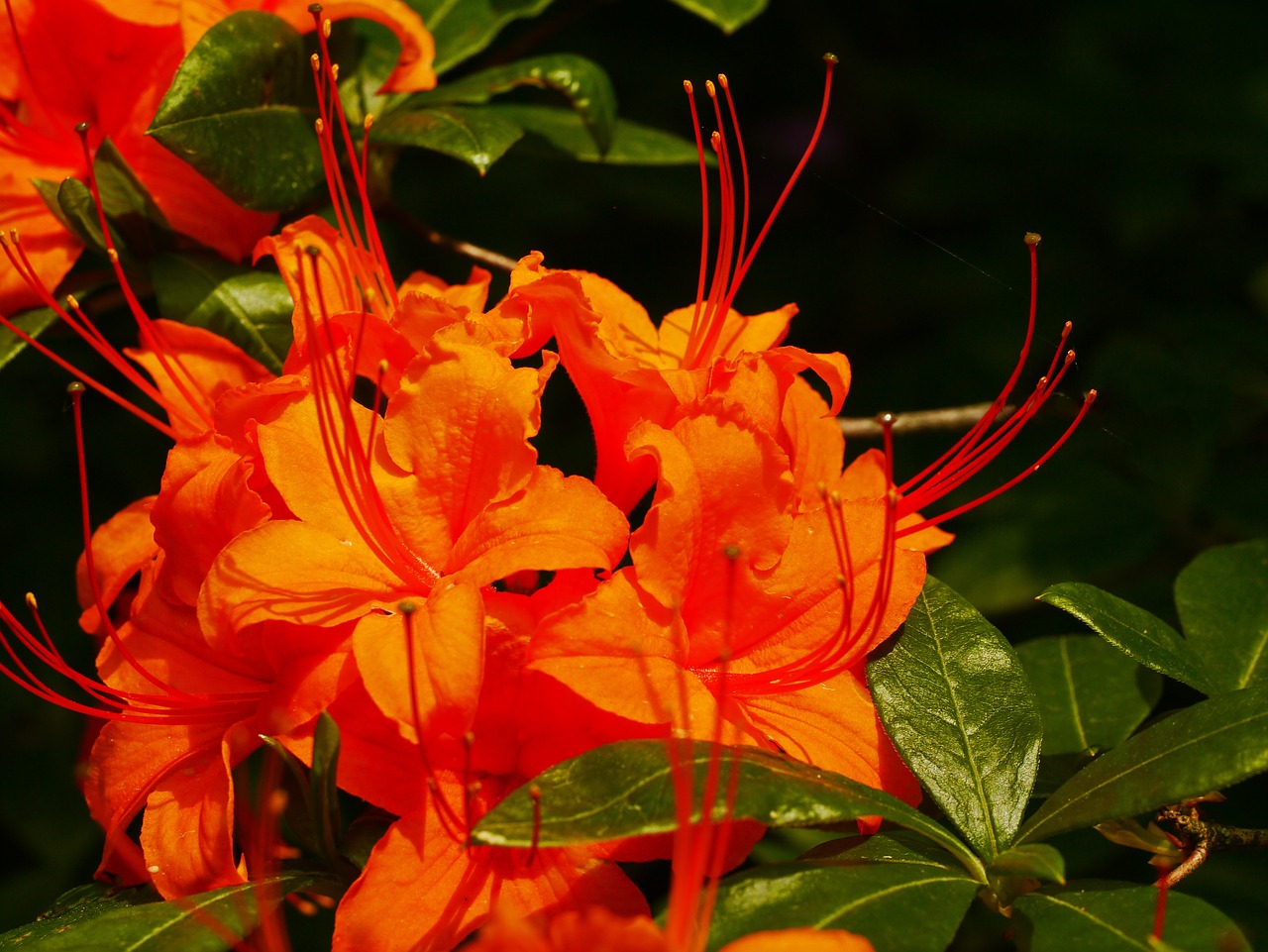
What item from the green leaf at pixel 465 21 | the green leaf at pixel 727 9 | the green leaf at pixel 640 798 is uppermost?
the green leaf at pixel 727 9

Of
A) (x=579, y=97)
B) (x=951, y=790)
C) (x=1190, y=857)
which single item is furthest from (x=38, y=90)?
(x=1190, y=857)

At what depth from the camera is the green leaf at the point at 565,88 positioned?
67.2 inches

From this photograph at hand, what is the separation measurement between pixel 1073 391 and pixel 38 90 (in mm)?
1772

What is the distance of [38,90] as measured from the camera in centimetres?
155

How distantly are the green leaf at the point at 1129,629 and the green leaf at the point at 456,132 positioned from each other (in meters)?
0.83

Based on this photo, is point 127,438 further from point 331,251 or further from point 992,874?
point 992,874

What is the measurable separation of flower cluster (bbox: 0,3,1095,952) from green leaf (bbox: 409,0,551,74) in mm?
668

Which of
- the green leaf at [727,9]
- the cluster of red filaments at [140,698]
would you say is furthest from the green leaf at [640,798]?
the green leaf at [727,9]

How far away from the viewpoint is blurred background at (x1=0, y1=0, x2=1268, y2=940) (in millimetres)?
2188

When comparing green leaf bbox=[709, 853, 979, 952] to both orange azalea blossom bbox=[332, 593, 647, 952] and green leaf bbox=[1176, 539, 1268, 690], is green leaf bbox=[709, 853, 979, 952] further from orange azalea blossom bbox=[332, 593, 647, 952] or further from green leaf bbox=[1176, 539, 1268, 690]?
green leaf bbox=[1176, 539, 1268, 690]

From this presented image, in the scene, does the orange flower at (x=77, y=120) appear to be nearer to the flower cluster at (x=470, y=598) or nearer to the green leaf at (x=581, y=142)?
the flower cluster at (x=470, y=598)

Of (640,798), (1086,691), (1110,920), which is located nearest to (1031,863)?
(1110,920)

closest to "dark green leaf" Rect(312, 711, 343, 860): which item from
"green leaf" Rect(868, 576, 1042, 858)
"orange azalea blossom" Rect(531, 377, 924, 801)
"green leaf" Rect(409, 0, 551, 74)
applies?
"orange azalea blossom" Rect(531, 377, 924, 801)

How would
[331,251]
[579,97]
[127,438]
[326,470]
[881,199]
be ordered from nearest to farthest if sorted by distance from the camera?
1. [326,470]
2. [331,251]
3. [579,97]
4. [127,438]
5. [881,199]
